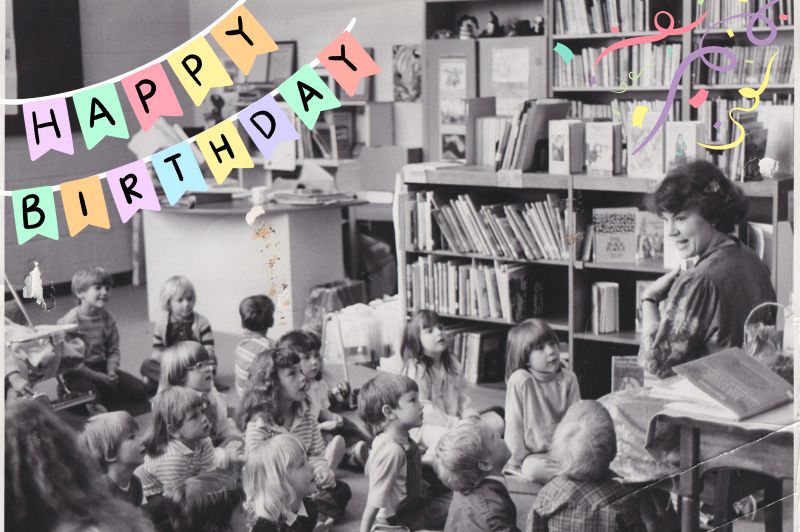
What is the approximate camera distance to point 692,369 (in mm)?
3248

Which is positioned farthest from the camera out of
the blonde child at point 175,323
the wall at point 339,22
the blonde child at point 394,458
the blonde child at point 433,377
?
the blonde child at point 433,377

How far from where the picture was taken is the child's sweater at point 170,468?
99.0 inches

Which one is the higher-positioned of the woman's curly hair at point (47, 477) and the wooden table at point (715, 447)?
the woman's curly hair at point (47, 477)

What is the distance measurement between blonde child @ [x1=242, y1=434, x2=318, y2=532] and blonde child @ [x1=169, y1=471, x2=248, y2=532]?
0.10ft

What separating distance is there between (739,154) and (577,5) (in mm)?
1619

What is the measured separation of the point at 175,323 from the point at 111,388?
19 cm

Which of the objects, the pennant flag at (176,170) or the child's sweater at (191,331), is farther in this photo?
the child's sweater at (191,331)

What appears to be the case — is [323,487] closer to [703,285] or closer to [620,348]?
[620,348]

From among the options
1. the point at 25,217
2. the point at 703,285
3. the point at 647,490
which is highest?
the point at 25,217

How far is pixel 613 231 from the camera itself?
338cm

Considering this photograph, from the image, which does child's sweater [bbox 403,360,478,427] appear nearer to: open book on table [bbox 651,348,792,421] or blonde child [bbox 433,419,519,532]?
blonde child [bbox 433,419,519,532]

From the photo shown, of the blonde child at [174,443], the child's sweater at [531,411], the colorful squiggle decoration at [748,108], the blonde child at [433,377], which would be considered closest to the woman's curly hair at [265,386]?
the blonde child at [174,443]

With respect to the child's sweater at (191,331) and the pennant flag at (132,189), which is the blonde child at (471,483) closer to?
the child's sweater at (191,331)

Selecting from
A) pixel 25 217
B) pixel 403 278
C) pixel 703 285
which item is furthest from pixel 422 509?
pixel 25 217
